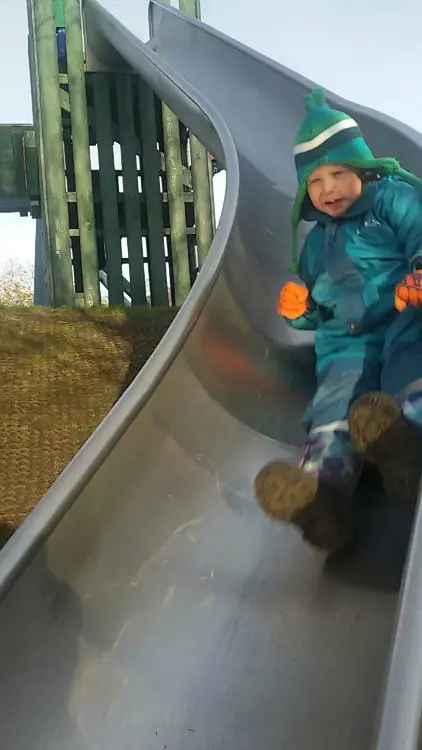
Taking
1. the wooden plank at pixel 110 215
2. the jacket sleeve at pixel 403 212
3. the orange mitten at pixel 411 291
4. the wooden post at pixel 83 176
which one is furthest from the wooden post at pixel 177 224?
the orange mitten at pixel 411 291

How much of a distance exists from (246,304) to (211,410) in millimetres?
407

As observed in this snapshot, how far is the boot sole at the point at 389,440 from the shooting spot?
3.37 ft

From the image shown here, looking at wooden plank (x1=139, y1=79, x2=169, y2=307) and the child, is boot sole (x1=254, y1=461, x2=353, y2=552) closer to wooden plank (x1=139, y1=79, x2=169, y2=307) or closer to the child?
the child

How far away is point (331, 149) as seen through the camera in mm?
1553

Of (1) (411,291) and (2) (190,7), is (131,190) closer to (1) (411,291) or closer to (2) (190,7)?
(2) (190,7)

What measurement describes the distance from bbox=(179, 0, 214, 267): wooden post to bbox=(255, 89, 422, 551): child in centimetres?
237

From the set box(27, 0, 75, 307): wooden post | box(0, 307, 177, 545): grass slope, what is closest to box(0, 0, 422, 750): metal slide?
box(0, 307, 177, 545): grass slope

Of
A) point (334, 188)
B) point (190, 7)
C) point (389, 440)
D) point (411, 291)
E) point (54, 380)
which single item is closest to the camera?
point (389, 440)

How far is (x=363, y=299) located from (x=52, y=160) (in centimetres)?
268

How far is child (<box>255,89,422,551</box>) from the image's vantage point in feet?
3.46

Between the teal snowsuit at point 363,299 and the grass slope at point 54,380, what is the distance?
0.88 m

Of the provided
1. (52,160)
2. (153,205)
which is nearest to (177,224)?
(153,205)

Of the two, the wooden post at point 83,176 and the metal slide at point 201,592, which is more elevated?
the wooden post at point 83,176

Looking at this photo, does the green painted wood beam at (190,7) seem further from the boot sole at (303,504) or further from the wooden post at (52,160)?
the boot sole at (303,504)
